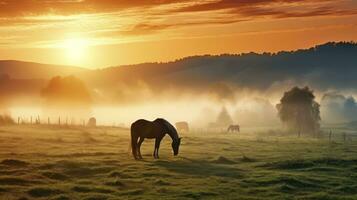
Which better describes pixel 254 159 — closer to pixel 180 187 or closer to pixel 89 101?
pixel 180 187

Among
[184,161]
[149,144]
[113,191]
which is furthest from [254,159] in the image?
[113,191]

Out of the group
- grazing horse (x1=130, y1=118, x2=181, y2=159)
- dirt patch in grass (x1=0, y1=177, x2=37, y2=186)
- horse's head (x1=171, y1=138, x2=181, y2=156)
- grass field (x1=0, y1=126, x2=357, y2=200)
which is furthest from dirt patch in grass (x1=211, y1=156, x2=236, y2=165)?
dirt patch in grass (x1=0, y1=177, x2=37, y2=186)

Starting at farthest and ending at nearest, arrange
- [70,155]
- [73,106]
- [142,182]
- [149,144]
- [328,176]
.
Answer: [73,106] → [149,144] → [70,155] → [328,176] → [142,182]

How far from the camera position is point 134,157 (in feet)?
147

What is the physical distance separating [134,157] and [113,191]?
13140 mm

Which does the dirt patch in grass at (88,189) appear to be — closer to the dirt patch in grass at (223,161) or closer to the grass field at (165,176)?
the grass field at (165,176)

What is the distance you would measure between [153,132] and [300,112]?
76.6 m

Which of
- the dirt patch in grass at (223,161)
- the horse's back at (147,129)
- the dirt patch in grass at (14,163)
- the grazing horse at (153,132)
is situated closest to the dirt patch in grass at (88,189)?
the dirt patch in grass at (14,163)

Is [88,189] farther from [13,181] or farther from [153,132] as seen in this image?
[153,132]

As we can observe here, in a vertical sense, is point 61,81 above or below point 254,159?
above

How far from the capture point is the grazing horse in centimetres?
4503

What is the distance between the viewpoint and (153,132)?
4531cm

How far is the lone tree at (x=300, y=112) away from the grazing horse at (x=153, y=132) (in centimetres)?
7341

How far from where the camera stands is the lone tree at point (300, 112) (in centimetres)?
11544
